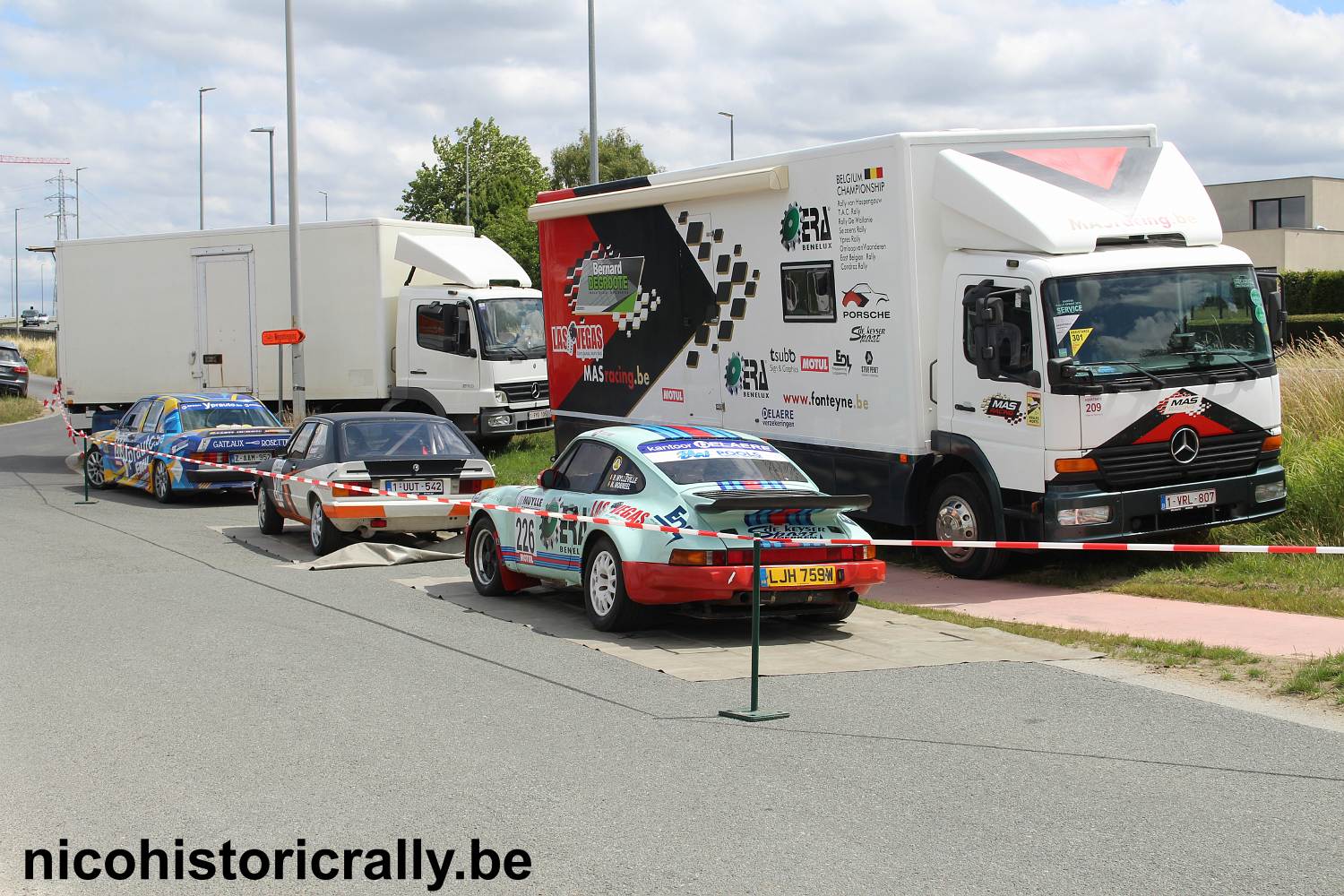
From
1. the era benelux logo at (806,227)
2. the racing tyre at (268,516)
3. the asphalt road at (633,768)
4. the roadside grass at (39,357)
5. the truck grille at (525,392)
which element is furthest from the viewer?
the roadside grass at (39,357)

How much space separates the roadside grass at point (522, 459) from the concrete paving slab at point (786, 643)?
942 cm

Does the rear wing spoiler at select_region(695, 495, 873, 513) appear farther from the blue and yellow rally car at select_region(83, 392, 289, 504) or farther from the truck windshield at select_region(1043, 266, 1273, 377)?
the blue and yellow rally car at select_region(83, 392, 289, 504)

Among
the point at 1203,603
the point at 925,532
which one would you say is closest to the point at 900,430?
the point at 925,532

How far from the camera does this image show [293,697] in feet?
27.4

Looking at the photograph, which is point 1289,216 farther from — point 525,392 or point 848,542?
point 848,542

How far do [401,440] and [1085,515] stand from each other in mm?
7157

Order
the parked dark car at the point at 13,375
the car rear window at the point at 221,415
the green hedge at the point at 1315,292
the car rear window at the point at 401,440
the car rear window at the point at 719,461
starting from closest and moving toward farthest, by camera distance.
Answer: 1. the car rear window at the point at 719,461
2. the car rear window at the point at 401,440
3. the car rear window at the point at 221,415
4. the green hedge at the point at 1315,292
5. the parked dark car at the point at 13,375

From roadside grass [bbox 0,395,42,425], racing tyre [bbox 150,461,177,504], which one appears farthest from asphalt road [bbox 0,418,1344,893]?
roadside grass [bbox 0,395,42,425]

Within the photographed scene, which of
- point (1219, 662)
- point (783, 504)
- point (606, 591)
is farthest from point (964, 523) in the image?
point (606, 591)

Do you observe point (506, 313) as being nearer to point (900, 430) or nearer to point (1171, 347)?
point (900, 430)

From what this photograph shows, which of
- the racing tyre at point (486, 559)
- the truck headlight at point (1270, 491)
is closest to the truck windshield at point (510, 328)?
the racing tyre at point (486, 559)

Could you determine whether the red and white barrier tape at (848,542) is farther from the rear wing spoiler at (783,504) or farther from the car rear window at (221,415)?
the car rear window at (221,415)

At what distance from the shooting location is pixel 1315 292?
156 feet

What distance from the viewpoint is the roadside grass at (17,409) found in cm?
4303
